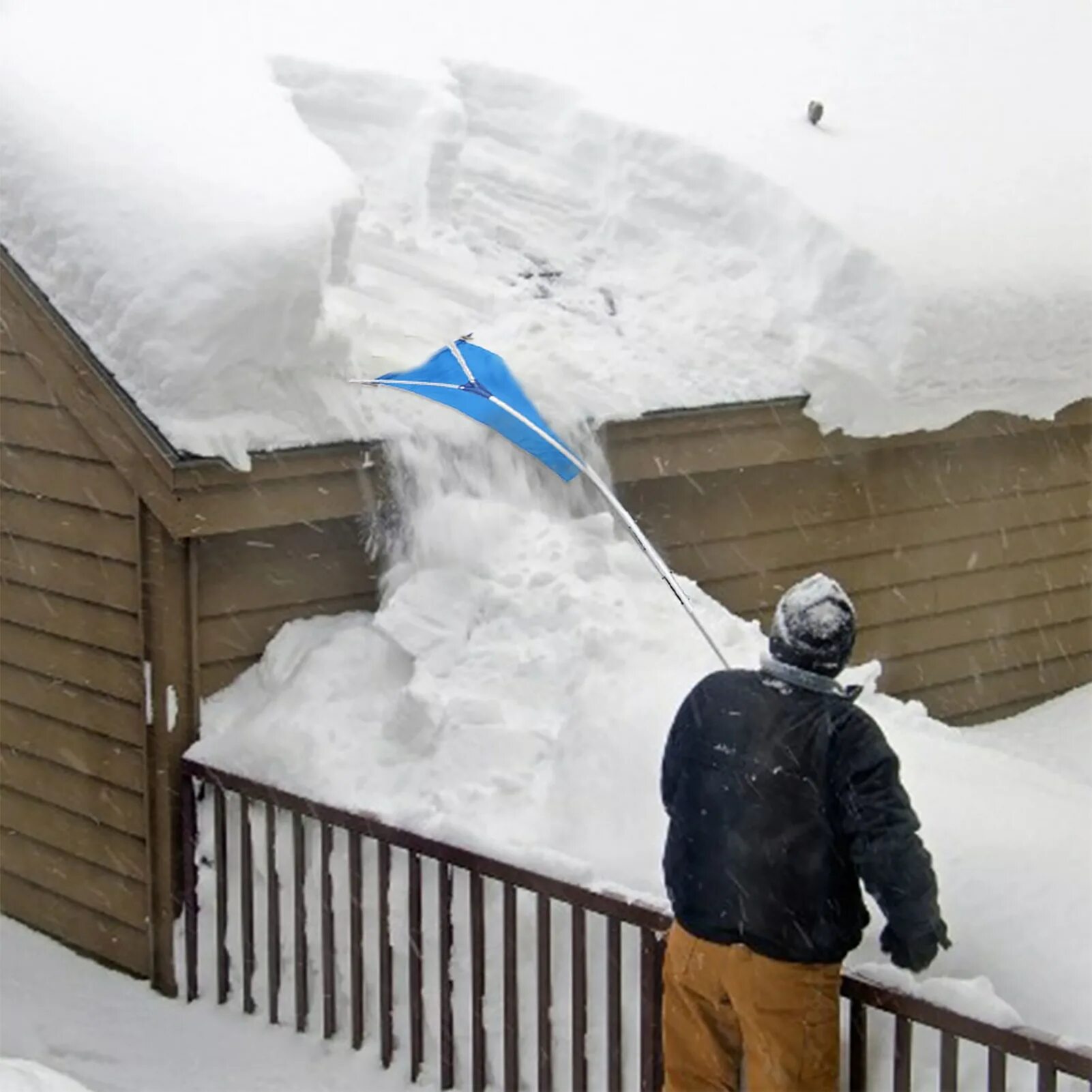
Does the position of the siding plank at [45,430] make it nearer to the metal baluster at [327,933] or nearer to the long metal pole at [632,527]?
the long metal pole at [632,527]

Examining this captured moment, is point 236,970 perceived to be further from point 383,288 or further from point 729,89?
point 729,89

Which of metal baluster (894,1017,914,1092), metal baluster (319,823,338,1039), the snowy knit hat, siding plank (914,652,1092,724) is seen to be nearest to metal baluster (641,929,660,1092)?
metal baluster (894,1017,914,1092)

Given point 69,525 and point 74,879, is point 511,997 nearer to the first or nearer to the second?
point 74,879

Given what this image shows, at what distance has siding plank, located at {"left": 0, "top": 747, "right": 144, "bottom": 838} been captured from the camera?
6.71 meters

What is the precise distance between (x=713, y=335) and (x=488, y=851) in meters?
3.46

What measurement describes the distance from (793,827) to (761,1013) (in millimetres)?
471

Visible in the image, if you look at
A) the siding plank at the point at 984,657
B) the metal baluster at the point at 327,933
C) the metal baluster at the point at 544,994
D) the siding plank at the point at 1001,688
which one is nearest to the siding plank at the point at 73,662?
the metal baluster at the point at 327,933

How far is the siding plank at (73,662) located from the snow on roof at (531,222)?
40.8 inches

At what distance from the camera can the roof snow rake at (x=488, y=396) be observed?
6223mm

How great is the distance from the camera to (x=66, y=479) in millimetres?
6797

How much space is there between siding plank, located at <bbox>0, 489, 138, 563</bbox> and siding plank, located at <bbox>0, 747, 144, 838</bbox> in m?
0.95

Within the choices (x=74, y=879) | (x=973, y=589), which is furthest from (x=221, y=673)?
(x=973, y=589)

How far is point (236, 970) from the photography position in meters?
6.50

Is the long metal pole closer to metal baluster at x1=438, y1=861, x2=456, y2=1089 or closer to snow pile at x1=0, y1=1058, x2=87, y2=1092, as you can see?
metal baluster at x1=438, y1=861, x2=456, y2=1089
